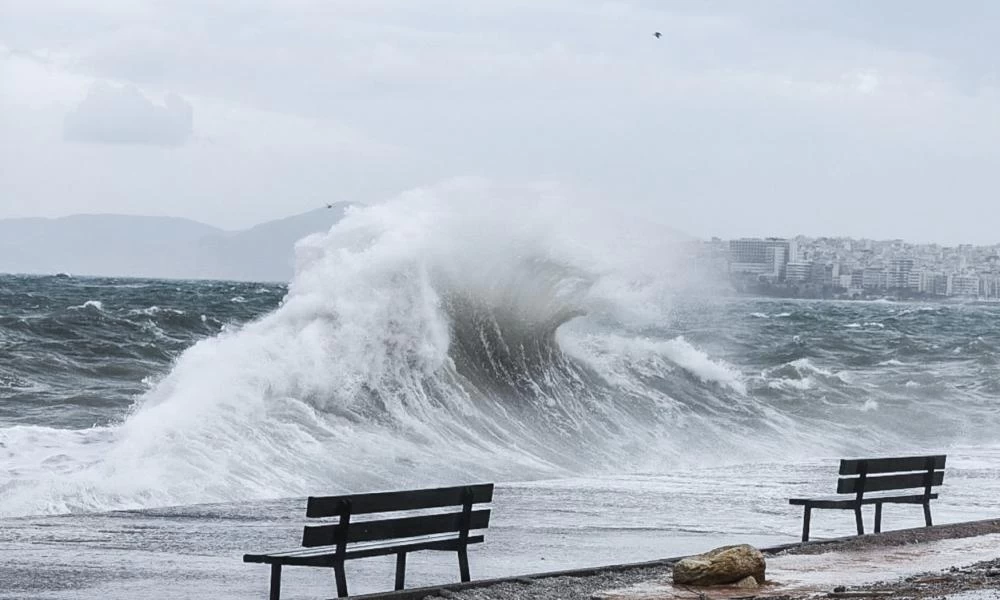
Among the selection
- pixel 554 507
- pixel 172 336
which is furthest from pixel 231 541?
pixel 172 336

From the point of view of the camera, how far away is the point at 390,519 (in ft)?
28.0

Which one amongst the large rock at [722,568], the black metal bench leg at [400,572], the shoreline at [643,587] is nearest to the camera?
the shoreline at [643,587]

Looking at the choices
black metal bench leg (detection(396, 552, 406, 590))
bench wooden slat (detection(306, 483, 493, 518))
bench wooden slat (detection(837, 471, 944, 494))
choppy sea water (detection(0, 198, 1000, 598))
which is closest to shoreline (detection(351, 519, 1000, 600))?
black metal bench leg (detection(396, 552, 406, 590))

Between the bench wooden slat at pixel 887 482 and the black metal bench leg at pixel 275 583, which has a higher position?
the bench wooden slat at pixel 887 482

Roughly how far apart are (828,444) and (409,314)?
7.04 meters

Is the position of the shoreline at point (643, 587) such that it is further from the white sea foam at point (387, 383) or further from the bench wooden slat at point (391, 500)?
the white sea foam at point (387, 383)

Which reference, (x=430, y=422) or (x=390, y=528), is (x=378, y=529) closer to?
(x=390, y=528)

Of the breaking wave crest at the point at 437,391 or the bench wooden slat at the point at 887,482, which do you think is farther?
the breaking wave crest at the point at 437,391

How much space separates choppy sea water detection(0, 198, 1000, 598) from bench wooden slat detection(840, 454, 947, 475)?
713mm

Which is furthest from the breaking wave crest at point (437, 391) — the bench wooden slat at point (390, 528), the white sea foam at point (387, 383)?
the bench wooden slat at point (390, 528)

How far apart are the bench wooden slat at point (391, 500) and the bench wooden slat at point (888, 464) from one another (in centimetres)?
373

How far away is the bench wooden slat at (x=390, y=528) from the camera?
26.6ft

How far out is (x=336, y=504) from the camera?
26.5 feet

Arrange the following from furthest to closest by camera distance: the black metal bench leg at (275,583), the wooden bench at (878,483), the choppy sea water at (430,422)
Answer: the wooden bench at (878,483) < the choppy sea water at (430,422) < the black metal bench leg at (275,583)
